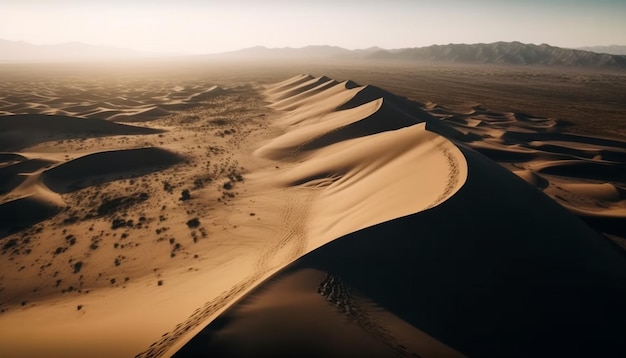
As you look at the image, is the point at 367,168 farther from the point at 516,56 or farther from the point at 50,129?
the point at 516,56

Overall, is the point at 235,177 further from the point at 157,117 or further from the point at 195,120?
the point at 157,117

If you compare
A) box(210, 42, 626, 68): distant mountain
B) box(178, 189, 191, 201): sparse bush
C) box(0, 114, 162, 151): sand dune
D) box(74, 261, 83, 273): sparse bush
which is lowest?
box(74, 261, 83, 273): sparse bush

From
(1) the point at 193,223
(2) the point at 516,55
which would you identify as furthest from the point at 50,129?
(2) the point at 516,55

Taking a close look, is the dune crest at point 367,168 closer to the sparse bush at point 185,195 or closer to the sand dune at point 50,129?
the sparse bush at point 185,195

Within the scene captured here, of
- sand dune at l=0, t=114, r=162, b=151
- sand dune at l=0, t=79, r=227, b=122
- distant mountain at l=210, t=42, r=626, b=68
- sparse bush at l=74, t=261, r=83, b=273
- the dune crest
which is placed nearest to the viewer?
sparse bush at l=74, t=261, r=83, b=273

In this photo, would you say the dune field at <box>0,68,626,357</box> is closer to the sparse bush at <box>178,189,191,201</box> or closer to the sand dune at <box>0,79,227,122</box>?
the sparse bush at <box>178,189,191,201</box>

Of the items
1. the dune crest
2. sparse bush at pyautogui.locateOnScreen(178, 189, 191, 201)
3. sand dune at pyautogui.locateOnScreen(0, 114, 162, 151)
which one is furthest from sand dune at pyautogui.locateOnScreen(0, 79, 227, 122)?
sparse bush at pyautogui.locateOnScreen(178, 189, 191, 201)

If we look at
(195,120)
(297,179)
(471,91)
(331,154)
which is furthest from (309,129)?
(471,91)
